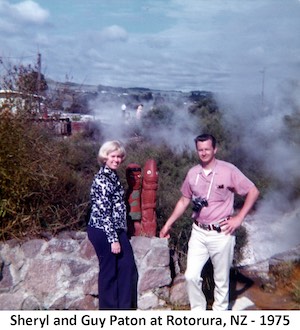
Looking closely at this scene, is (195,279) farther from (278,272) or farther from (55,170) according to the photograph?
(278,272)

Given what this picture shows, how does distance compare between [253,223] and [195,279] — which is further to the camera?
[253,223]

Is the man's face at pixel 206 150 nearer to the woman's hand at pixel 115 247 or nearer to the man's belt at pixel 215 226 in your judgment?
the man's belt at pixel 215 226

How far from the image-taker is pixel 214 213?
12.5 ft

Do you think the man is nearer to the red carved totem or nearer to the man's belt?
the man's belt

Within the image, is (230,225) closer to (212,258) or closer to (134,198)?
(212,258)

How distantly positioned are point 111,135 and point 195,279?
805 cm

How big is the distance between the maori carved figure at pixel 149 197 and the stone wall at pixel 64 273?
0.46ft

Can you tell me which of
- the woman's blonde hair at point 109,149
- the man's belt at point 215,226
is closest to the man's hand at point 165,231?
the man's belt at point 215,226

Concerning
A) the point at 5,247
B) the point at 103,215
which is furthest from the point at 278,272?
the point at 5,247

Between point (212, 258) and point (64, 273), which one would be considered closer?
point (212, 258)

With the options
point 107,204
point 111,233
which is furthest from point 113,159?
point 111,233

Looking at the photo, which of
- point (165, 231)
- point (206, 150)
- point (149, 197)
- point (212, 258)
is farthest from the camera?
point (149, 197)

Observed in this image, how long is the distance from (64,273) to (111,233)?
66cm

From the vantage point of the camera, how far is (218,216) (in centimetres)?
380
